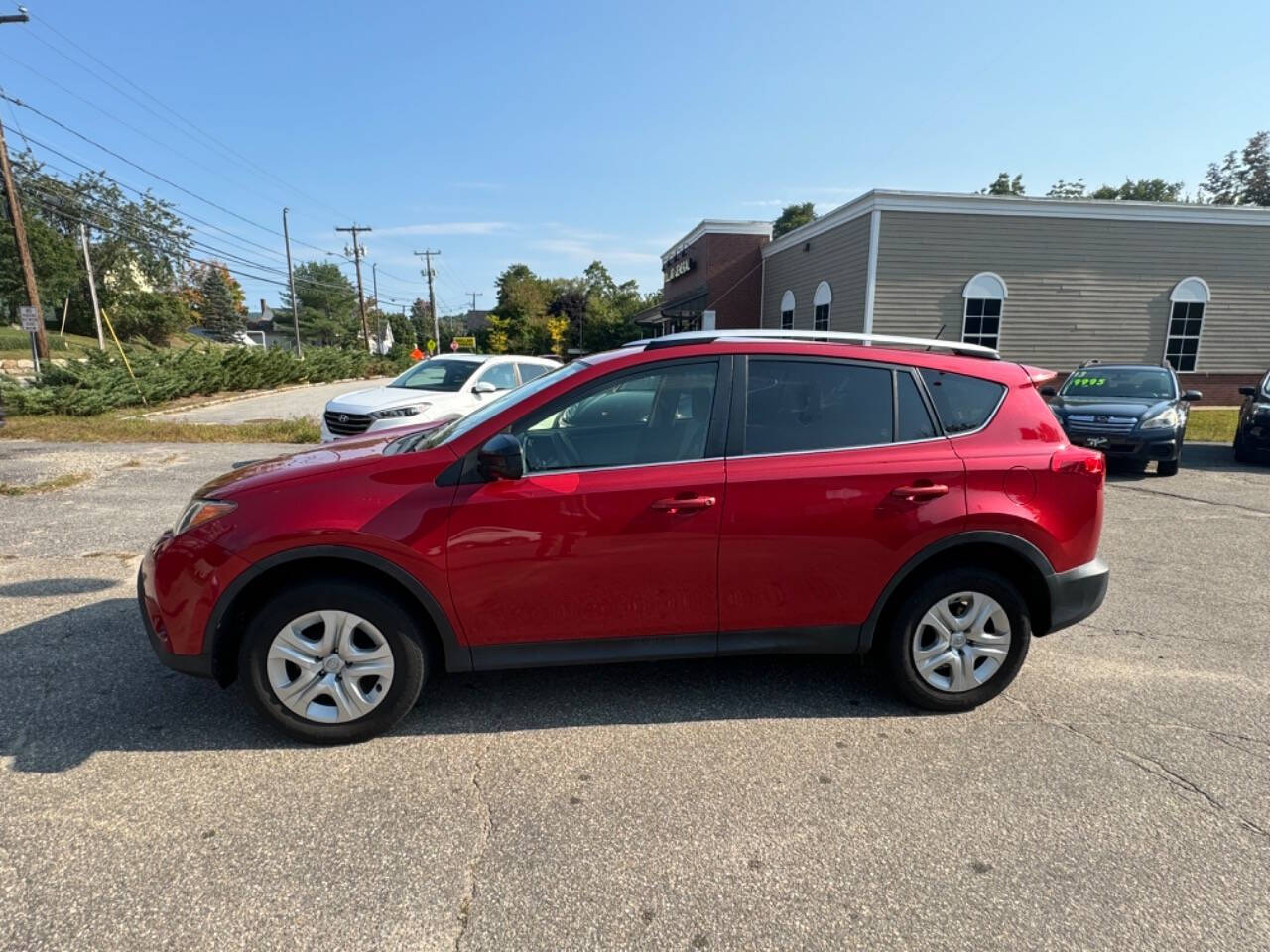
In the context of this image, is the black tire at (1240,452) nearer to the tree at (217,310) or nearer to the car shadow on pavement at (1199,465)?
the car shadow on pavement at (1199,465)

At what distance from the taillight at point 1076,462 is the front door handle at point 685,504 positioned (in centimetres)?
163

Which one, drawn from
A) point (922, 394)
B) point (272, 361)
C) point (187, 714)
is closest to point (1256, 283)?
point (922, 394)

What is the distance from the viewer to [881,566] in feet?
10.1

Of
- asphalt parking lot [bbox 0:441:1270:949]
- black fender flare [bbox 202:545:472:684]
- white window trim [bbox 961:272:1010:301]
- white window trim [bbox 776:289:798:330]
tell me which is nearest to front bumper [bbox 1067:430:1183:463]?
asphalt parking lot [bbox 0:441:1270:949]

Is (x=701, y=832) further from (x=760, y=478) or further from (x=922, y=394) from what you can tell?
(x=922, y=394)

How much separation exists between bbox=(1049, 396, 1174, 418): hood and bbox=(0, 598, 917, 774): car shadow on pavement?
312 inches

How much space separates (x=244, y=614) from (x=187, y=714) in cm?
68

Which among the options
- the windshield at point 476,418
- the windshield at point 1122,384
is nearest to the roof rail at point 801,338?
the windshield at point 476,418

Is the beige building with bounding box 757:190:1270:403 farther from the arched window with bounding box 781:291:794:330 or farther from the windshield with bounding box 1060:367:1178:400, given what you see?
the windshield with bounding box 1060:367:1178:400

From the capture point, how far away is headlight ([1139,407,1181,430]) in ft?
30.0

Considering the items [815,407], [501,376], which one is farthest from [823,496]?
[501,376]

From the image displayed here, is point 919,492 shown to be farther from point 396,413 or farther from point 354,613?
point 396,413

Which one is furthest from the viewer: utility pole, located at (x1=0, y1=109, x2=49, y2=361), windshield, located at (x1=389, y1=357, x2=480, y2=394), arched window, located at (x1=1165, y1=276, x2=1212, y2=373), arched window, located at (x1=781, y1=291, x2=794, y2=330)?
arched window, located at (x1=781, y1=291, x2=794, y2=330)

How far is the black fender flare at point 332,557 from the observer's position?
2770 mm
